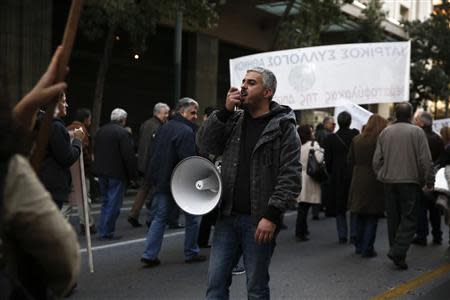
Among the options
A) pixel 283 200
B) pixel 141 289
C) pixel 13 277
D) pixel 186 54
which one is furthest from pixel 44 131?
pixel 186 54

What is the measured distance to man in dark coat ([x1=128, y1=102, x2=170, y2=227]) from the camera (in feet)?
30.7

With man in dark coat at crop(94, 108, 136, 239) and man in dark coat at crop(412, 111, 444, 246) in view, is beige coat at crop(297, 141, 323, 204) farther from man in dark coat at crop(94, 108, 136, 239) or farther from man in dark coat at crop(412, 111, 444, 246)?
man in dark coat at crop(94, 108, 136, 239)

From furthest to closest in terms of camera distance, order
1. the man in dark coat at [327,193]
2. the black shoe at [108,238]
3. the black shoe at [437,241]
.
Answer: the man in dark coat at [327,193], the black shoe at [437,241], the black shoe at [108,238]

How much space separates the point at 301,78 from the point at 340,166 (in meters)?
1.49

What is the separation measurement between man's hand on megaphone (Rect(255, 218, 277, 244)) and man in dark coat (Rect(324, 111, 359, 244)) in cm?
514

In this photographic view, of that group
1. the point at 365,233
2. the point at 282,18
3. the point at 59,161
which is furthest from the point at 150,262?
the point at 282,18

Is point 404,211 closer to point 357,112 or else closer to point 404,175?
point 404,175

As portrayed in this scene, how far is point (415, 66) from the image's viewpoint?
26141 millimetres

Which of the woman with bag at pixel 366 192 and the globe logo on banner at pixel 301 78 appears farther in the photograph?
the globe logo on banner at pixel 301 78

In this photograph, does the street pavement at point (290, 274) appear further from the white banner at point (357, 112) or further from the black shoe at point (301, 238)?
the white banner at point (357, 112)

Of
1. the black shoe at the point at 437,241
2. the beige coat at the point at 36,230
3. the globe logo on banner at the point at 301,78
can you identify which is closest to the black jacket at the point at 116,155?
the globe logo on banner at the point at 301,78

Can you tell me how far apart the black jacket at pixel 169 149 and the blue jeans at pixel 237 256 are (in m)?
2.79

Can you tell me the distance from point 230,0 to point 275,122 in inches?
695

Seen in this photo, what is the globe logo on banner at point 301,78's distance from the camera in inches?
365
